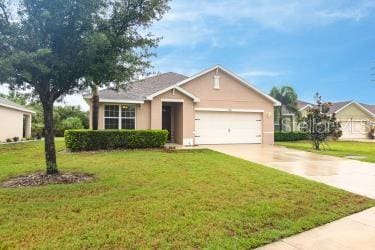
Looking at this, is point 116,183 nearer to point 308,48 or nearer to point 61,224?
point 61,224

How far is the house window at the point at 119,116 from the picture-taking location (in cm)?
2094

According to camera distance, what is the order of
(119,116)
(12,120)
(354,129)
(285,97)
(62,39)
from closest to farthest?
(62,39) < (119,116) < (12,120) < (285,97) < (354,129)

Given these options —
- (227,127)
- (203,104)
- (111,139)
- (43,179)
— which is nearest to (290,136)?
(227,127)

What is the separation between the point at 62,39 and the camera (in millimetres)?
8797

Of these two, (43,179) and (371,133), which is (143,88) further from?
(371,133)

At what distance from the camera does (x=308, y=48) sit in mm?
24609

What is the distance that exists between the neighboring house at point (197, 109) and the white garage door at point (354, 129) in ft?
62.2

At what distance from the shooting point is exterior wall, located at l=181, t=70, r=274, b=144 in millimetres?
22828

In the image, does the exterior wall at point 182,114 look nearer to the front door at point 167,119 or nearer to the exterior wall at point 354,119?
the front door at point 167,119

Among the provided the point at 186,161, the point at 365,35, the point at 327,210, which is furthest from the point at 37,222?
the point at 365,35

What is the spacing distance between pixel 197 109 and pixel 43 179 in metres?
14.0

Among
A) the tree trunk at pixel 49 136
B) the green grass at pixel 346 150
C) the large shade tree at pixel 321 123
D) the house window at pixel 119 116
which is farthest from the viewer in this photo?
the house window at pixel 119 116

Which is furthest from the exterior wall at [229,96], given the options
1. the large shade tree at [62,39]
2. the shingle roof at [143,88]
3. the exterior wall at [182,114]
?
the large shade tree at [62,39]

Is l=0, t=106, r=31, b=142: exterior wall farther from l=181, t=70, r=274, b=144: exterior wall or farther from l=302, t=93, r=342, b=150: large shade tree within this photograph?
l=302, t=93, r=342, b=150: large shade tree
